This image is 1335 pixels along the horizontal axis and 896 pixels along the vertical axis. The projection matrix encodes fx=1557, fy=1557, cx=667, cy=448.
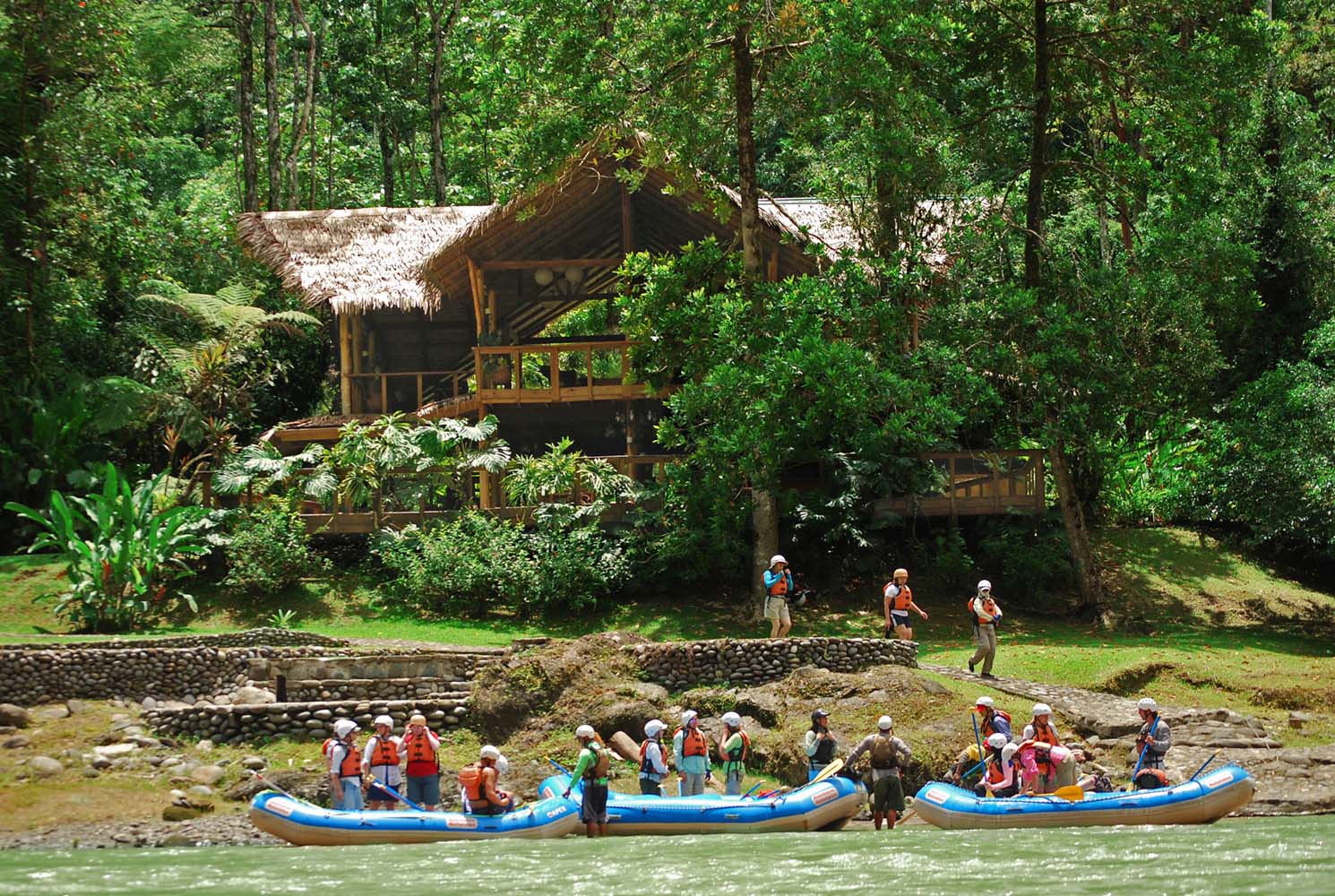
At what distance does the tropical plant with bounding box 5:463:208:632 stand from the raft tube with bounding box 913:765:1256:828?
48.1 ft

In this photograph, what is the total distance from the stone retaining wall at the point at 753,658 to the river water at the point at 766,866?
17.4ft

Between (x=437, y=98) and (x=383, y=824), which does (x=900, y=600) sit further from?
(x=437, y=98)

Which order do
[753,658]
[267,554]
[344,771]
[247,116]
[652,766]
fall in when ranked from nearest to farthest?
[344,771], [652,766], [753,658], [267,554], [247,116]

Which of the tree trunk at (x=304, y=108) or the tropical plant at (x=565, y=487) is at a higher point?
the tree trunk at (x=304, y=108)

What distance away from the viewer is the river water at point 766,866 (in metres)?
12.3

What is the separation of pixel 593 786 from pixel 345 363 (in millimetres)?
19239

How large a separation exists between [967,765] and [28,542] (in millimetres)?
18936

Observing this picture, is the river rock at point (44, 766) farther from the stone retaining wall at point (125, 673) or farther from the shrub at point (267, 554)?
the shrub at point (267, 554)

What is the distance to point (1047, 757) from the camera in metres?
15.6

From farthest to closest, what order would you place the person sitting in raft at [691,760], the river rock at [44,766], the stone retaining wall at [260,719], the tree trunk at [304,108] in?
1. the tree trunk at [304,108]
2. the stone retaining wall at [260,719]
3. the river rock at [44,766]
4. the person sitting in raft at [691,760]

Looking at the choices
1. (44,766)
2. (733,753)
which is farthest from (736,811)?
(44,766)

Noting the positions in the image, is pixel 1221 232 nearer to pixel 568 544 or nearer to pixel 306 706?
pixel 568 544

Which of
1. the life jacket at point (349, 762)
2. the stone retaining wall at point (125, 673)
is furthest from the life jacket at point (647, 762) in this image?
the stone retaining wall at point (125, 673)

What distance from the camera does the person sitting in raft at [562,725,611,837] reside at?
596 inches
